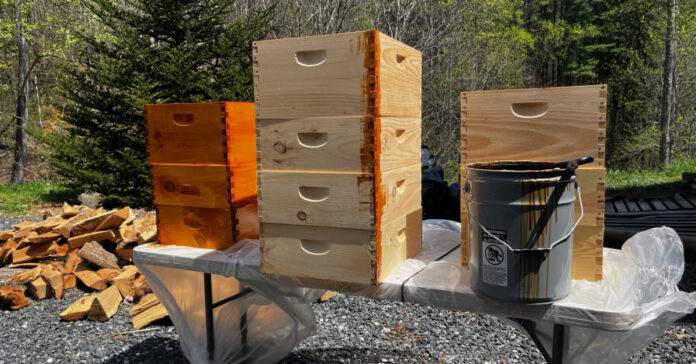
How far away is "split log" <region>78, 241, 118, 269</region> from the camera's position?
15.9ft

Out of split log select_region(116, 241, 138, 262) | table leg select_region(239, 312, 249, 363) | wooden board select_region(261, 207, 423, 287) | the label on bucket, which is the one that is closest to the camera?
the label on bucket

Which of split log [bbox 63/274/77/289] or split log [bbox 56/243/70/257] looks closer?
split log [bbox 63/274/77/289]

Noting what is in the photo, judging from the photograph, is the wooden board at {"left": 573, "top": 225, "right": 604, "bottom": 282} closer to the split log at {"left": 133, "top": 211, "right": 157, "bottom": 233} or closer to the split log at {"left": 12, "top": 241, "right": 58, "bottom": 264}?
the split log at {"left": 133, "top": 211, "right": 157, "bottom": 233}

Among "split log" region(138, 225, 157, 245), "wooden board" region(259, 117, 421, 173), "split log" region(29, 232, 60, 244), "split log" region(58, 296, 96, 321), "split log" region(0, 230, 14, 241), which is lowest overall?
"split log" region(58, 296, 96, 321)

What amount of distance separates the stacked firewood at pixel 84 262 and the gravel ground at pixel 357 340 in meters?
0.11

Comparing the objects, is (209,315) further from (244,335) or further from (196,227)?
(196,227)

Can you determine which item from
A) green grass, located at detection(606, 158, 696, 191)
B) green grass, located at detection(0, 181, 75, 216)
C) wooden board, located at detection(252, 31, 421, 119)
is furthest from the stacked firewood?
green grass, located at detection(606, 158, 696, 191)

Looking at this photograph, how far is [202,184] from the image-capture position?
257 cm

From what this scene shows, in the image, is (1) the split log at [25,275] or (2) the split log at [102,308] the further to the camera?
(1) the split log at [25,275]

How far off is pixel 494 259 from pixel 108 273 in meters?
4.19

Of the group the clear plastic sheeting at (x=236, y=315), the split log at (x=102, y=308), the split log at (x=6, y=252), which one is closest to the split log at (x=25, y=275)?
the split log at (x=6, y=252)

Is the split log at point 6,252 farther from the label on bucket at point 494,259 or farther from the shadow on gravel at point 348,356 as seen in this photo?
the label on bucket at point 494,259

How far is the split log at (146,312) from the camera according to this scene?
3922mm

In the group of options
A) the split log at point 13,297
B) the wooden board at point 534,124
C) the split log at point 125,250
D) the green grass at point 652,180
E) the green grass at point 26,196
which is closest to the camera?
the wooden board at point 534,124
